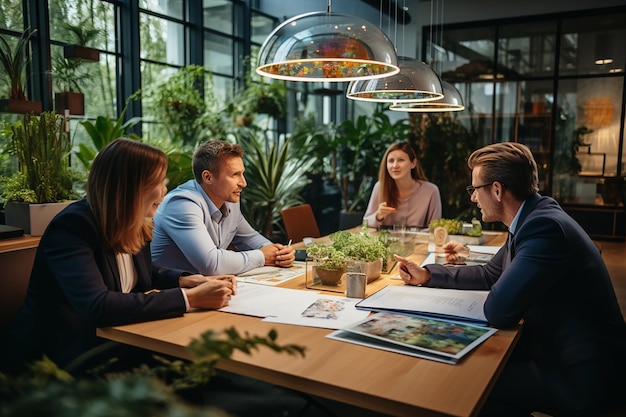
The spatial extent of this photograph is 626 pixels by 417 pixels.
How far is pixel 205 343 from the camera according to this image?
29.1 inches

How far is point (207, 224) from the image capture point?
106 inches

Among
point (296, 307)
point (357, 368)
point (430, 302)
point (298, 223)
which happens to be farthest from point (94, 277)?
point (298, 223)

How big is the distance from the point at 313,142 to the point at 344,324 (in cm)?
599

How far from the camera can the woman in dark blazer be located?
1.70 m

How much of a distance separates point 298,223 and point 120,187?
2277 millimetres

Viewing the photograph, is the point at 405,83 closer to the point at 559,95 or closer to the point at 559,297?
the point at 559,297

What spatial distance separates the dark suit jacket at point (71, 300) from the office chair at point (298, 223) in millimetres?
2100

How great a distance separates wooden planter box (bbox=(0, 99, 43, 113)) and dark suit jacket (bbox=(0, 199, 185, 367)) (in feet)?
8.04

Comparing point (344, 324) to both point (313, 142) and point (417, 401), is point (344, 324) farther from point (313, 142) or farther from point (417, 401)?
point (313, 142)

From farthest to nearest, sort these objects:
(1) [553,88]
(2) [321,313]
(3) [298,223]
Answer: (1) [553,88] → (3) [298,223] → (2) [321,313]

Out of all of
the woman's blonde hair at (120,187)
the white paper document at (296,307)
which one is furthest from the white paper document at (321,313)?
the woman's blonde hair at (120,187)

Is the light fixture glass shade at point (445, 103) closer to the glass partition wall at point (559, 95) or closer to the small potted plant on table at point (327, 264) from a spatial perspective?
the small potted plant on table at point (327, 264)

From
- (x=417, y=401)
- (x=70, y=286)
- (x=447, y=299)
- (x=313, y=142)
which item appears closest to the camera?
(x=417, y=401)

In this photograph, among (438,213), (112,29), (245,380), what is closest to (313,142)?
(112,29)
